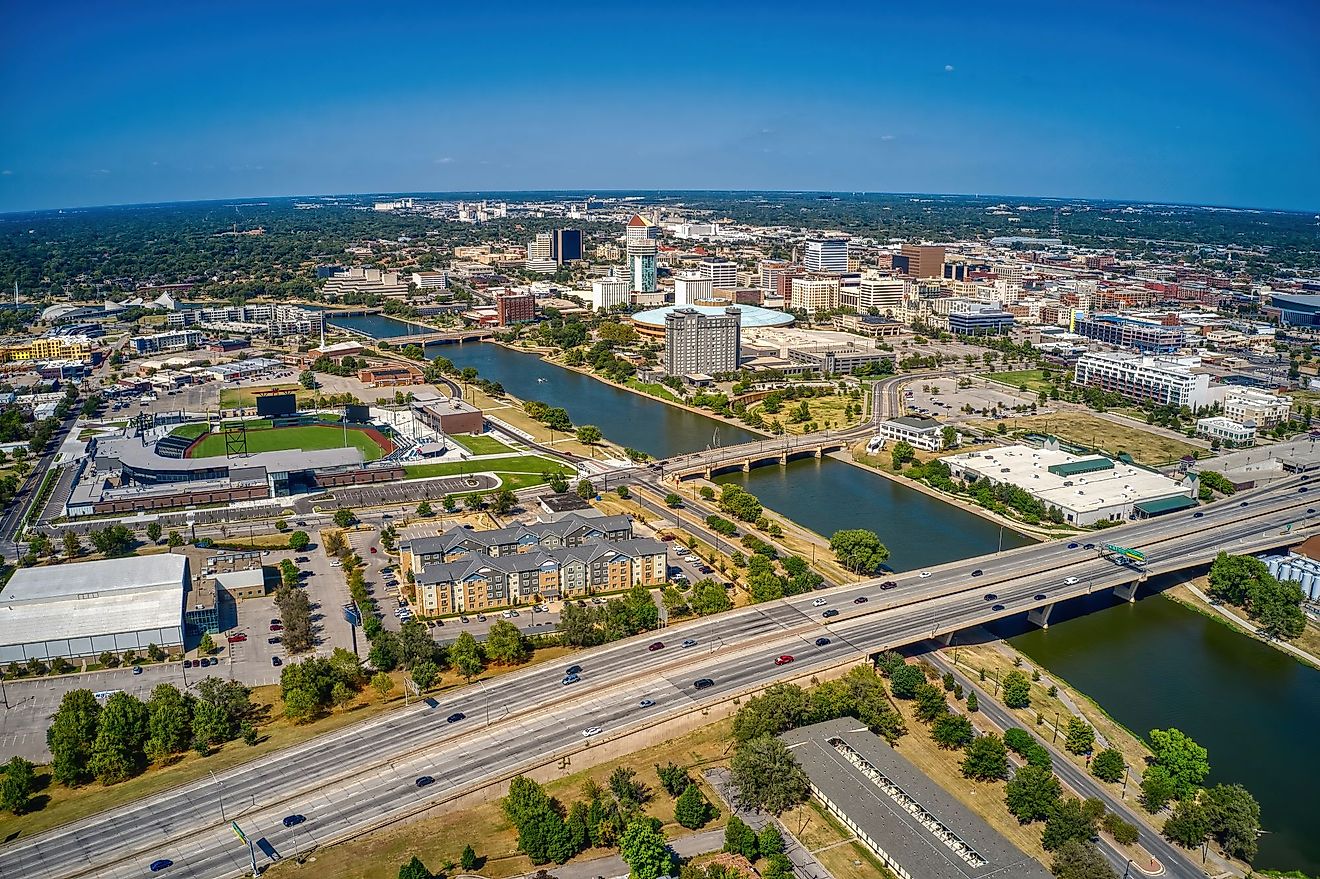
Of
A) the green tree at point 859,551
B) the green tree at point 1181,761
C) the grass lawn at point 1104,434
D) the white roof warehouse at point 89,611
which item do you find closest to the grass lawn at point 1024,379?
the grass lawn at point 1104,434

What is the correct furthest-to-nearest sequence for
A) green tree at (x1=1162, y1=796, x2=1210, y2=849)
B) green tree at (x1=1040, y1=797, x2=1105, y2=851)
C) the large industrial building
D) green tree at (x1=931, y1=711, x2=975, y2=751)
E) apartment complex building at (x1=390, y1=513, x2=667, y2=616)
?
1. the large industrial building
2. apartment complex building at (x1=390, y1=513, x2=667, y2=616)
3. green tree at (x1=931, y1=711, x2=975, y2=751)
4. green tree at (x1=1162, y1=796, x2=1210, y2=849)
5. green tree at (x1=1040, y1=797, x2=1105, y2=851)

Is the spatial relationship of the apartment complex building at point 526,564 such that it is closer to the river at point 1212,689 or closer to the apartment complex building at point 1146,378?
the river at point 1212,689

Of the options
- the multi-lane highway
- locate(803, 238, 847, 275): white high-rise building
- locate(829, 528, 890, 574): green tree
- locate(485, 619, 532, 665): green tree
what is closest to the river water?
the multi-lane highway

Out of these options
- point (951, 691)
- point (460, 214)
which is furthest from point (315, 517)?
point (460, 214)

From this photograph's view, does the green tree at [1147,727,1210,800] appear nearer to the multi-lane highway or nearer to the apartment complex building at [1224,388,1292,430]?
the multi-lane highway

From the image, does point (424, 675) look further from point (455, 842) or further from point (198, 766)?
point (455, 842)

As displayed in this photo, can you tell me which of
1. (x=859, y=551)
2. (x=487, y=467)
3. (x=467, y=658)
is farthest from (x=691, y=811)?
(x=487, y=467)
